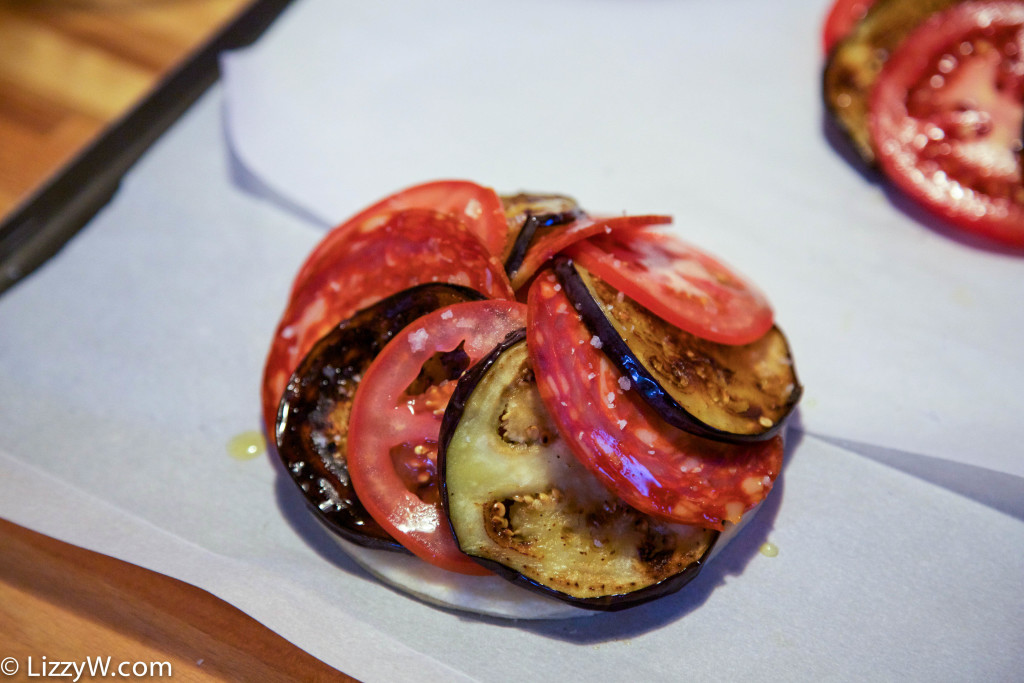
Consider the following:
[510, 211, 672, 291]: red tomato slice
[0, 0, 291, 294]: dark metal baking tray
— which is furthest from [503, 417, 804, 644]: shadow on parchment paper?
[0, 0, 291, 294]: dark metal baking tray

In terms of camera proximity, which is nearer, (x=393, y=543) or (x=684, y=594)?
(x=393, y=543)

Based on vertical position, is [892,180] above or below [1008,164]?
below

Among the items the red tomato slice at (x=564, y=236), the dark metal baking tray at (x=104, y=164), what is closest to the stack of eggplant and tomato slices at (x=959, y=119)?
the red tomato slice at (x=564, y=236)

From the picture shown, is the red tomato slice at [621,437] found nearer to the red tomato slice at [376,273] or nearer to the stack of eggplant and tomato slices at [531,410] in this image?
the stack of eggplant and tomato slices at [531,410]

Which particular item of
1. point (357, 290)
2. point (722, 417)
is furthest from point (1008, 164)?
point (357, 290)

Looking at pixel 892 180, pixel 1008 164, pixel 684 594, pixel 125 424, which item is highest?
pixel 1008 164

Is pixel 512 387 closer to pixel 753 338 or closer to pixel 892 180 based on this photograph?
pixel 753 338

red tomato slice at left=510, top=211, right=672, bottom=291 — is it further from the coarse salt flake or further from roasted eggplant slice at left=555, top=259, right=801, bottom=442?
the coarse salt flake
